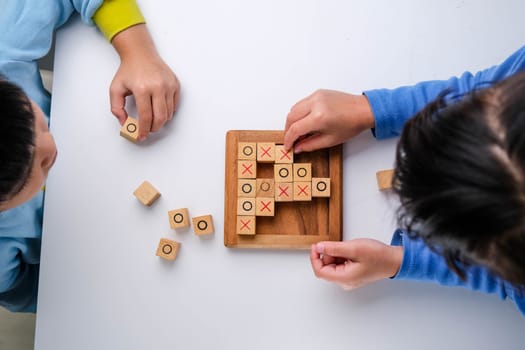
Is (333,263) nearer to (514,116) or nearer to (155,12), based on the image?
(514,116)

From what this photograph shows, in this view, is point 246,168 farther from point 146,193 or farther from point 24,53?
point 24,53

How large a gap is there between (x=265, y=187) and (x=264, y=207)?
0.03 meters

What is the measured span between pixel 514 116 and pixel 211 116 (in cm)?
46

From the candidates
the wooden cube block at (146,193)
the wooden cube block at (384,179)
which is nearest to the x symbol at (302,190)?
the wooden cube block at (384,179)

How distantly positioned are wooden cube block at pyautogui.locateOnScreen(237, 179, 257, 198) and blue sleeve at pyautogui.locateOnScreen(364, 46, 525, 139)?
0.21m

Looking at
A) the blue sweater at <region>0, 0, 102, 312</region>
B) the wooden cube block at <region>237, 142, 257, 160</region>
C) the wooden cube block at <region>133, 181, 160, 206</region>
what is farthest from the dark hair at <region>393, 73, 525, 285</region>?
the blue sweater at <region>0, 0, 102, 312</region>

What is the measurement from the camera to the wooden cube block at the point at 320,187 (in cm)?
77

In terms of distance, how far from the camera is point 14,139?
0.62 metres

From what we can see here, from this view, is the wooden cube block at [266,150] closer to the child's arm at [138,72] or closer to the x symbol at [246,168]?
the x symbol at [246,168]

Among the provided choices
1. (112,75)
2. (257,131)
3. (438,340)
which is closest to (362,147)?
(257,131)

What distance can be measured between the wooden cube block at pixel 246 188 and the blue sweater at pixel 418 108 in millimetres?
205

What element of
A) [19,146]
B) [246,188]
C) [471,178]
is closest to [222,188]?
[246,188]

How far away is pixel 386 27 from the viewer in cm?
82

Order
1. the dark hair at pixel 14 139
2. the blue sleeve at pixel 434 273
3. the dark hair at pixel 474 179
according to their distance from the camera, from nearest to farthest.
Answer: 1. the dark hair at pixel 474 179
2. the dark hair at pixel 14 139
3. the blue sleeve at pixel 434 273
